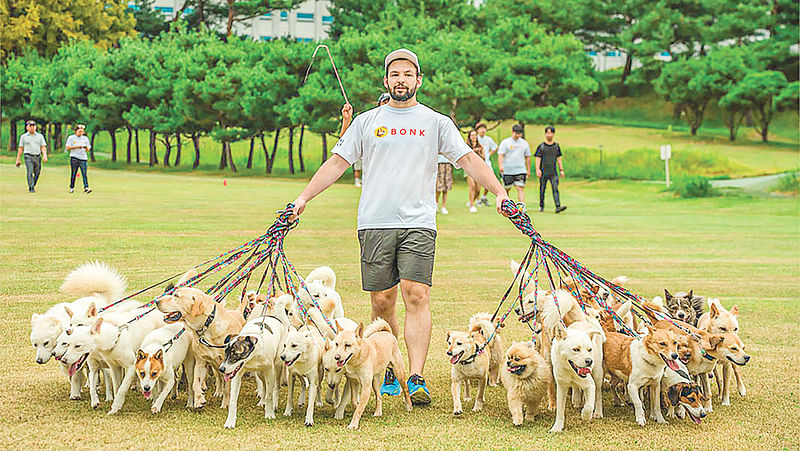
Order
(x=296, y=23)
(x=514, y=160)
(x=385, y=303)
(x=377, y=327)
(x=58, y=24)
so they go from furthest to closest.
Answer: (x=296, y=23), (x=58, y=24), (x=514, y=160), (x=385, y=303), (x=377, y=327)

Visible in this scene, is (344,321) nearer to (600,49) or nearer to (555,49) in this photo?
(555,49)

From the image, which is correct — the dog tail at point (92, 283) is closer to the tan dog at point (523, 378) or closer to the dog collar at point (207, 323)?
the dog collar at point (207, 323)

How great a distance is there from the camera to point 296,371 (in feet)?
16.6

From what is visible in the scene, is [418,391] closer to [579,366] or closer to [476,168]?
[579,366]

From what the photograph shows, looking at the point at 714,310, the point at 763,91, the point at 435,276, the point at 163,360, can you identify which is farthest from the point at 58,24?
the point at 714,310

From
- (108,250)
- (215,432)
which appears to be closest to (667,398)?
(215,432)

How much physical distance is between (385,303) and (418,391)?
701mm

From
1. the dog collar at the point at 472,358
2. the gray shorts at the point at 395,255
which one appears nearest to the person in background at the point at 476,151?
the gray shorts at the point at 395,255

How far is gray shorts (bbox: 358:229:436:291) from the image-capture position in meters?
5.50

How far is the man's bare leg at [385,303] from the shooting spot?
575cm

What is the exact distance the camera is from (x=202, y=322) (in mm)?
5105

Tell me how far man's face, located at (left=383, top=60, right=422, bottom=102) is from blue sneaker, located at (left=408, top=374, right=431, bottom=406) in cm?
195

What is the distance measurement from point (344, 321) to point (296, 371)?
921 millimetres

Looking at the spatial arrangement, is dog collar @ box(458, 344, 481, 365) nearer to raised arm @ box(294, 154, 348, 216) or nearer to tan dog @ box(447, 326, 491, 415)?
tan dog @ box(447, 326, 491, 415)
